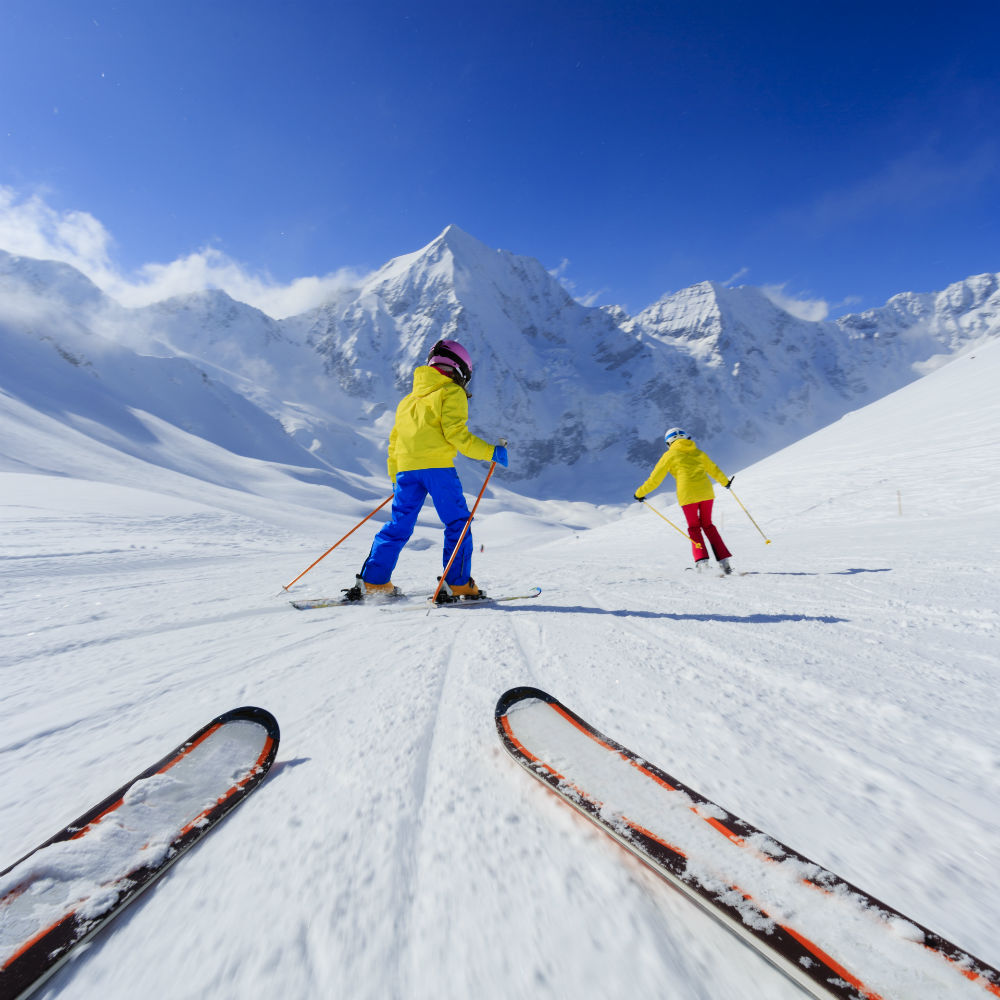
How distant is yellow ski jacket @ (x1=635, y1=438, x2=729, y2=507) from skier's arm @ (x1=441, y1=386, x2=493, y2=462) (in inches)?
120

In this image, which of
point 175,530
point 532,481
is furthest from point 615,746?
point 532,481

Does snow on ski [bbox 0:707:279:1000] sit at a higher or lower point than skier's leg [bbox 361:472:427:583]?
lower

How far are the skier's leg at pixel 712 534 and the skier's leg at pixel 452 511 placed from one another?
3236 millimetres

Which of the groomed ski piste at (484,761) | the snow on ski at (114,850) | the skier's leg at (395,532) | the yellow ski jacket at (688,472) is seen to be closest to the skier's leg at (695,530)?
the yellow ski jacket at (688,472)

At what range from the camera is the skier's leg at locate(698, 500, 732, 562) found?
223 inches

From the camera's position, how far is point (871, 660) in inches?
83.7

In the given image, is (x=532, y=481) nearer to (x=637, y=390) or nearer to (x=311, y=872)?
(x=637, y=390)

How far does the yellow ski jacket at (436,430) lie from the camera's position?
3.80 metres

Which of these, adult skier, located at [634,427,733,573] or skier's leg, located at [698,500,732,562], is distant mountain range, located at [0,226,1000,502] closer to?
adult skier, located at [634,427,733,573]

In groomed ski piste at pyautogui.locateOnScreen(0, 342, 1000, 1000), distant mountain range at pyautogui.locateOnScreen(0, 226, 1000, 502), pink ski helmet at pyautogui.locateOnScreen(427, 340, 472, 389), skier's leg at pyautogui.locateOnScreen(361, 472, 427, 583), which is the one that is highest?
distant mountain range at pyautogui.locateOnScreen(0, 226, 1000, 502)

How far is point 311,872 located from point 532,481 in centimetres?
14583

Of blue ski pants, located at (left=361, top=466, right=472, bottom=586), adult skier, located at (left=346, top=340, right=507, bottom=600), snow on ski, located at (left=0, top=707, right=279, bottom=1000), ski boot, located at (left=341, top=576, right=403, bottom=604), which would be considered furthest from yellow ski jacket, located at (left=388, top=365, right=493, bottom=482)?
snow on ski, located at (left=0, top=707, right=279, bottom=1000)

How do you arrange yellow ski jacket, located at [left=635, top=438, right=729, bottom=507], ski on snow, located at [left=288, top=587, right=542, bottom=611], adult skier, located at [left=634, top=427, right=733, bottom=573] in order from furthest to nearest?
yellow ski jacket, located at [left=635, top=438, right=729, bottom=507] < adult skier, located at [left=634, top=427, right=733, bottom=573] < ski on snow, located at [left=288, top=587, right=542, bottom=611]

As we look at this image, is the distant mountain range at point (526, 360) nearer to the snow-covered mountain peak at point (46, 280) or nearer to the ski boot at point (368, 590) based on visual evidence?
the snow-covered mountain peak at point (46, 280)
